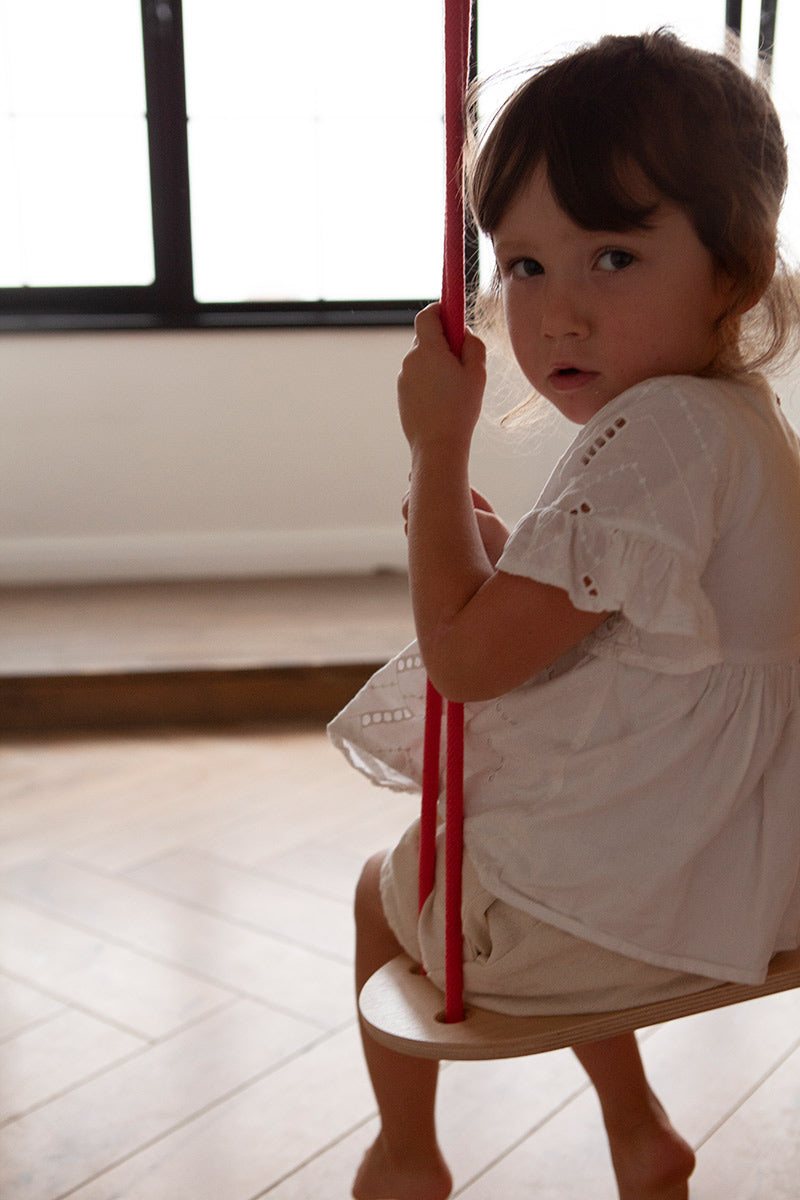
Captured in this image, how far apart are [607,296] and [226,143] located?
3.01m

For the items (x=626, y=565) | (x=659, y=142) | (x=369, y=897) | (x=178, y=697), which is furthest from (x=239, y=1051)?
(x=178, y=697)

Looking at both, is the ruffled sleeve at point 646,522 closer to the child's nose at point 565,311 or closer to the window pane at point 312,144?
the child's nose at point 565,311

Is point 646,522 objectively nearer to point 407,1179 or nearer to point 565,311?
point 565,311

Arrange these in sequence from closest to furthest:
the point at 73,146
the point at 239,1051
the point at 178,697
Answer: the point at 239,1051 < the point at 178,697 < the point at 73,146

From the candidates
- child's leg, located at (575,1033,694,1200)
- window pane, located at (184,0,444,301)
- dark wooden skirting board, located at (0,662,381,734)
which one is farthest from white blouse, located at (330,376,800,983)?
window pane, located at (184,0,444,301)

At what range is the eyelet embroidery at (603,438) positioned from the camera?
2.43ft

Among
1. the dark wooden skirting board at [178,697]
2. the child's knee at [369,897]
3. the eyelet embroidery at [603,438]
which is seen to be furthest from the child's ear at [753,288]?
the dark wooden skirting board at [178,697]

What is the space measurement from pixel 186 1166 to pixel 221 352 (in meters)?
2.63

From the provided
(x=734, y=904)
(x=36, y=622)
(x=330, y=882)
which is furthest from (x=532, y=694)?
(x=36, y=622)

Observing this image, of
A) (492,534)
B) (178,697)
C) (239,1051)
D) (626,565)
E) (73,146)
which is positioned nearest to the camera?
(626,565)

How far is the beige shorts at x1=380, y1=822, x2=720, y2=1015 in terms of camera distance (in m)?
0.78

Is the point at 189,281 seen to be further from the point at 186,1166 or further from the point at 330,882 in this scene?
the point at 186,1166

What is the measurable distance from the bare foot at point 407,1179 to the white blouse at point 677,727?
353 mm

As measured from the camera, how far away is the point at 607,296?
0.76 meters
